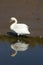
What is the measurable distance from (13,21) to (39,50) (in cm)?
185

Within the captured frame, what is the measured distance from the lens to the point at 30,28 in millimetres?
10836

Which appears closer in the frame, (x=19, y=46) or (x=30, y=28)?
(x=19, y=46)

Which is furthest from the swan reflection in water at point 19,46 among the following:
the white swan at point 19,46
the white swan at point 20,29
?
the white swan at point 20,29

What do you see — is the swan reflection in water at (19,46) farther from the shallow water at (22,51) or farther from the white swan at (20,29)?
the white swan at (20,29)

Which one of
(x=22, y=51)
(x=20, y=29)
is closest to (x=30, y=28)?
(x=20, y=29)

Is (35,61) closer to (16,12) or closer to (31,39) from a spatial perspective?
(31,39)

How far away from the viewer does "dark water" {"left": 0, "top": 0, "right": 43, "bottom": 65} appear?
27.8 feet

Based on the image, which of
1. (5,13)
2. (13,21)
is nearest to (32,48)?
(13,21)

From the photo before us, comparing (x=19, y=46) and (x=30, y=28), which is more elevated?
(x=30, y=28)

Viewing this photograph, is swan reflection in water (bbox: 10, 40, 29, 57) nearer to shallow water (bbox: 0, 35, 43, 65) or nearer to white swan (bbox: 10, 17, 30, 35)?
shallow water (bbox: 0, 35, 43, 65)

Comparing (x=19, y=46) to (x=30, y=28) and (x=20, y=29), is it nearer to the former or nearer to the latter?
(x=20, y=29)

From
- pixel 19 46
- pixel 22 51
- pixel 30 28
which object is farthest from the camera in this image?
pixel 30 28

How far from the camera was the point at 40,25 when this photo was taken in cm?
1112

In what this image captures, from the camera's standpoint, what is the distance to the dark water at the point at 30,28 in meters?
8.48
